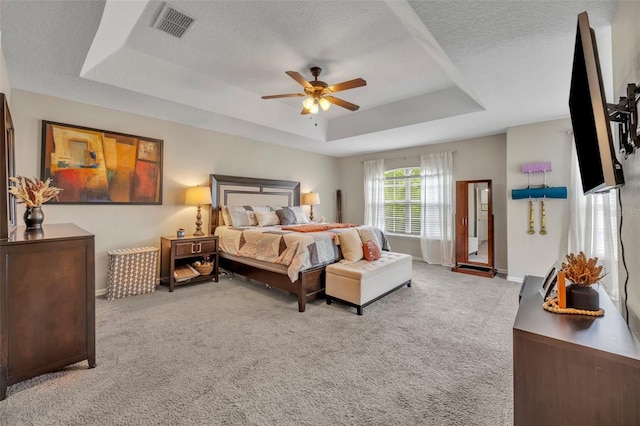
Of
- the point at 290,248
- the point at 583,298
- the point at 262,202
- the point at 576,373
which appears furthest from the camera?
the point at 262,202

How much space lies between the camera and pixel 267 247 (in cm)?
356

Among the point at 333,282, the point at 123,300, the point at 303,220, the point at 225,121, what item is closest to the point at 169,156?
the point at 225,121

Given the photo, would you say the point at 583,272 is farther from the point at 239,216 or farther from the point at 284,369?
the point at 239,216

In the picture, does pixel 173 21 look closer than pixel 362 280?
Yes

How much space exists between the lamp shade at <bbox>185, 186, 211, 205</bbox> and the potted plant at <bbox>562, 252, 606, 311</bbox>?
417 centimetres

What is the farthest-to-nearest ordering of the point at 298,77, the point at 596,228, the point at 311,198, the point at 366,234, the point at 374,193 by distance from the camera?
the point at 374,193 < the point at 311,198 < the point at 366,234 < the point at 596,228 < the point at 298,77

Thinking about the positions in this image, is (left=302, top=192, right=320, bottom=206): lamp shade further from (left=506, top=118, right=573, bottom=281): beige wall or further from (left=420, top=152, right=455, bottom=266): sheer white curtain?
(left=506, top=118, right=573, bottom=281): beige wall

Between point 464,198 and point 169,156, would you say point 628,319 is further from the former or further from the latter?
point 169,156

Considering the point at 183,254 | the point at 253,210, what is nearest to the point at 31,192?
the point at 183,254

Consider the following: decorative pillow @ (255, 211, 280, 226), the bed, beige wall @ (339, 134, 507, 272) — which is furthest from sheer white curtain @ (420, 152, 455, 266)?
decorative pillow @ (255, 211, 280, 226)

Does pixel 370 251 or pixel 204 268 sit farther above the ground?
pixel 370 251

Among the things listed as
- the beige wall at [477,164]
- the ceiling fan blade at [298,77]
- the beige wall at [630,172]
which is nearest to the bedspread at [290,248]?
the ceiling fan blade at [298,77]

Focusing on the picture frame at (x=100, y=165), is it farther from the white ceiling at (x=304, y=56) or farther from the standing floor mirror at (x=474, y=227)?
the standing floor mirror at (x=474, y=227)

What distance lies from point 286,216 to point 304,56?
280 cm
